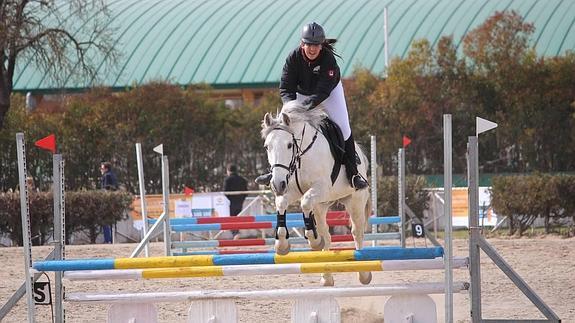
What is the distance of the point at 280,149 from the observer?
707 centimetres

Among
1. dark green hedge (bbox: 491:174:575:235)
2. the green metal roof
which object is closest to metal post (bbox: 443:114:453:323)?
dark green hedge (bbox: 491:174:575:235)

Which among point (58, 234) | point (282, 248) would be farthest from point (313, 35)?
point (58, 234)

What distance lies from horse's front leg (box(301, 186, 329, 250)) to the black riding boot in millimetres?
331

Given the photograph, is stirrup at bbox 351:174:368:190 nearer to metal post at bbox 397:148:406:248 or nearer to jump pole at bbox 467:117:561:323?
jump pole at bbox 467:117:561:323

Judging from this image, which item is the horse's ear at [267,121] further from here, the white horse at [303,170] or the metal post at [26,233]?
the metal post at [26,233]

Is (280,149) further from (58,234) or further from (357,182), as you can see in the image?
(58,234)

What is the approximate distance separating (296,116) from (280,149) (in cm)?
45

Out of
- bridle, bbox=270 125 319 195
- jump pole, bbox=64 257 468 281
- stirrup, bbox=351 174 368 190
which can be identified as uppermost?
bridle, bbox=270 125 319 195

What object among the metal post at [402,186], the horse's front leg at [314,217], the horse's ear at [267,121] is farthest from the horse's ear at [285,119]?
the metal post at [402,186]

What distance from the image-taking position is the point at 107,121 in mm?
26281

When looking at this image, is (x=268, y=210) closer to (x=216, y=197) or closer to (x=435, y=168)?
(x=216, y=197)

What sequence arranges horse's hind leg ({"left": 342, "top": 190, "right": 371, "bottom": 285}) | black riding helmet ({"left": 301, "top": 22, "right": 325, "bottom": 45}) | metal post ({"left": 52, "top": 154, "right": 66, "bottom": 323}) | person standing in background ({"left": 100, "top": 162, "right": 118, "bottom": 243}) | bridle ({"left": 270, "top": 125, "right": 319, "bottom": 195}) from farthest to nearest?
1. person standing in background ({"left": 100, "top": 162, "right": 118, "bottom": 243})
2. horse's hind leg ({"left": 342, "top": 190, "right": 371, "bottom": 285})
3. black riding helmet ({"left": 301, "top": 22, "right": 325, "bottom": 45})
4. bridle ({"left": 270, "top": 125, "right": 319, "bottom": 195})
5. metal post ({"left": 52, "top": 154, "right": 66, "bottom": 323})

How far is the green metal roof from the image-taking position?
3347 centimetres

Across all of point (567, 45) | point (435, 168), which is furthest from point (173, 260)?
point (567, 45)
